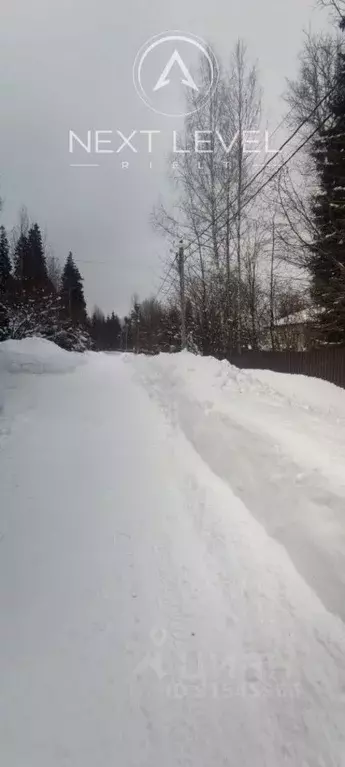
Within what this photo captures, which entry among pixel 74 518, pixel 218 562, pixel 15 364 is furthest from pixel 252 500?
pixel 15 364

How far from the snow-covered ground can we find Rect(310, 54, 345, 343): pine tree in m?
9.58

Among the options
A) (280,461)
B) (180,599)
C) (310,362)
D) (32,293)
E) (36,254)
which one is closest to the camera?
(180,599)

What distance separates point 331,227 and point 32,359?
10131 millimetres

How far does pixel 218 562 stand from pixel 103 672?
128 cm

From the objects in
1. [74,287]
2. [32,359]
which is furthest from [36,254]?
[32,359]

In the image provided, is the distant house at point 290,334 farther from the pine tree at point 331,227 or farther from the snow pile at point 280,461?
the snow pile at point 280,461

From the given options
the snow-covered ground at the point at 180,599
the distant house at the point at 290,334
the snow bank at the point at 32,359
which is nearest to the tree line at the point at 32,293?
the snow bank at the point at 32,359

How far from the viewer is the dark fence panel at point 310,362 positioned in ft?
36.8

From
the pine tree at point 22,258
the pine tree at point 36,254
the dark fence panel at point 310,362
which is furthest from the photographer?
the pine tree at point 22,258

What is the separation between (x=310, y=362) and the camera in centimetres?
1261

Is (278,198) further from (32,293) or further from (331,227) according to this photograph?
(32,293)

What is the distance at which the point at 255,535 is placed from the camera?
3717 millimetres

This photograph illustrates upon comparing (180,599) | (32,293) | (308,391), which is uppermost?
(32,293)

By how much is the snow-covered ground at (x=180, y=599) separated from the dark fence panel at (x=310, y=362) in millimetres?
5787
